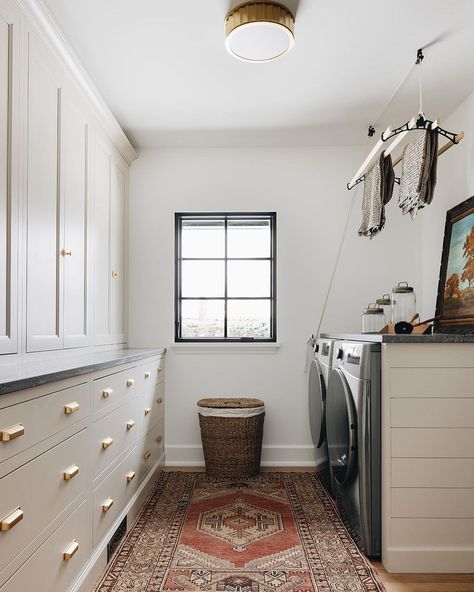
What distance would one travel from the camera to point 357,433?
89.5 inches

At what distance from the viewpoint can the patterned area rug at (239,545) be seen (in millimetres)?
2086

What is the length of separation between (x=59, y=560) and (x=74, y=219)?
164 cm

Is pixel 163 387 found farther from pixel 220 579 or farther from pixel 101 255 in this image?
pixel 220 579

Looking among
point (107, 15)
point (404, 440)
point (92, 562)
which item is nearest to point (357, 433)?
point (404, 440)

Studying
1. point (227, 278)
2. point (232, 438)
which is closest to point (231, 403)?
point (232, 438)

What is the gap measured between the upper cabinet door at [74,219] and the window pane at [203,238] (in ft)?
3.92

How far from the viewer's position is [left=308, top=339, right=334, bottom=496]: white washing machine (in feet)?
9.98

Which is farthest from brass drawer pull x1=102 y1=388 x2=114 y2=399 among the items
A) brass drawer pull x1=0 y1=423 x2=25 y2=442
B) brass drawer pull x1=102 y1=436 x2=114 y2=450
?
brass drawer pull x1=0 y1=423 x2=25 y2=442

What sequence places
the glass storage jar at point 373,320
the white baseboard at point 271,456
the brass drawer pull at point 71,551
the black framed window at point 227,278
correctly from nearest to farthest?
the brass drawer pull at point 71,551 < the glass storage jar at point 373,320 < the white baseboard at point 271,456 < the black framed window at point 227,278

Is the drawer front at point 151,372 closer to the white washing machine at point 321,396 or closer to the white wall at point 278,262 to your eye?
the white wall at point 278,262

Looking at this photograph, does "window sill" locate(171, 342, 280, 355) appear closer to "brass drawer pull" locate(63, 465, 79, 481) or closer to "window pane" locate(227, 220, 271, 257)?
"window pane" locate(227, 220, 271, 257)

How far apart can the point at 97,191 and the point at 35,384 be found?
6.37 feet

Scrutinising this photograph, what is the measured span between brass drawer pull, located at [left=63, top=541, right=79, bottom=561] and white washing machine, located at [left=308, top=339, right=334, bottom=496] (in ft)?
5.28

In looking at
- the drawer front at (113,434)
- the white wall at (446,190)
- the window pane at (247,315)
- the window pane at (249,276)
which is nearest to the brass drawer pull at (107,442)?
the drawer front at (113,434)
